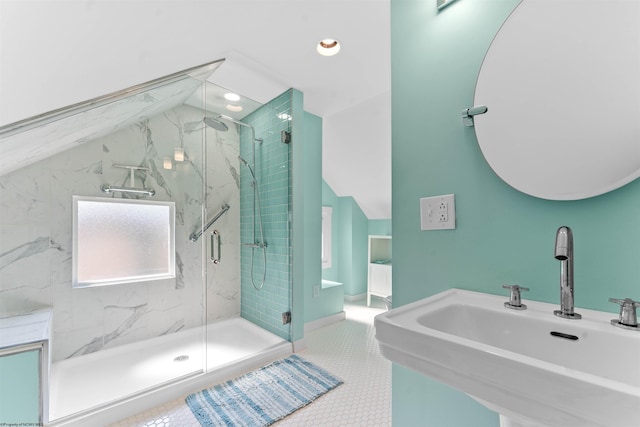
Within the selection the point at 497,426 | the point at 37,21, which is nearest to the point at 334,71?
the point at 37,21

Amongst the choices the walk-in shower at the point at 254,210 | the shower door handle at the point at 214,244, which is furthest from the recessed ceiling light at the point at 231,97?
the shower door handle at the point at 214,244

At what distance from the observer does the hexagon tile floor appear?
1482mm

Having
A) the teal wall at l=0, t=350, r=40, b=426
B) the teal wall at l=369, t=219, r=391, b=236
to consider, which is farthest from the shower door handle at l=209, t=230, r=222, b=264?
the teal wall at l=369, t=219, r=391, b=236

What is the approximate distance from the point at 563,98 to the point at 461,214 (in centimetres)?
43

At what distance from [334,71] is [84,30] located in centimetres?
157

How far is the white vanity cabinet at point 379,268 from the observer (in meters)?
3.56

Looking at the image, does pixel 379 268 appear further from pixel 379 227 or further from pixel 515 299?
Result: pixel 515 299

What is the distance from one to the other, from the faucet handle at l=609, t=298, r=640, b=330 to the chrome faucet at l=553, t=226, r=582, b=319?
8cm

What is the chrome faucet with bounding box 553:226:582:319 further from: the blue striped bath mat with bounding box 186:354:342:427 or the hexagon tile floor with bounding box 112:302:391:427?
the blue striped bath mat with bounding box 186:354:342:427

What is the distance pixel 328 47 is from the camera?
72.3 inches

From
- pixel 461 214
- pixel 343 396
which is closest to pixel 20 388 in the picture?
pixel 343 396

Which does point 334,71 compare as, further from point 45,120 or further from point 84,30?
point 45,120

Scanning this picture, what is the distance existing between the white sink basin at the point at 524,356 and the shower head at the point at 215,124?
2514mm

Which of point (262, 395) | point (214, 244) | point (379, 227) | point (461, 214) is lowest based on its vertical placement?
point (262, 395)
